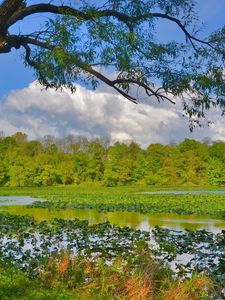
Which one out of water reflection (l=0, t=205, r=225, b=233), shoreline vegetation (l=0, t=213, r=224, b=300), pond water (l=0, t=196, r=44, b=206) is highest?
pond water (l=0, t=196, r=44, b=206)

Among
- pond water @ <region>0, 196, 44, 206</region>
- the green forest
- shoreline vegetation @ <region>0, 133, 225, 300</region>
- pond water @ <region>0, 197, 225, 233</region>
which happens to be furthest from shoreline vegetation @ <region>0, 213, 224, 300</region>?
the green forest

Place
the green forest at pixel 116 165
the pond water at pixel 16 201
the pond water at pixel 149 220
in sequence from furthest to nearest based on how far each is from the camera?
the green forest at pixel 116 165 < the pond water at pixel 16 201 < the pond water at pixel 149 220

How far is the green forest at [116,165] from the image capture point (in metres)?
73.2

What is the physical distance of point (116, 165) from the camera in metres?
74.3

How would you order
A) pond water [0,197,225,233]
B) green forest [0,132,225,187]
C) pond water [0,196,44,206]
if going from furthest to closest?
green forest [0,132,225,187] < pond water [0,196,44,206] < pond water [0,197,225,233]

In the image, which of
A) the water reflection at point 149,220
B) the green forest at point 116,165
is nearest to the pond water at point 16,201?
the water reflection at point 149,220

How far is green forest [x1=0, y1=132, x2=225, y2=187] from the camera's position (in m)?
73.2

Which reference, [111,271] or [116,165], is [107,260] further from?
[116,165]

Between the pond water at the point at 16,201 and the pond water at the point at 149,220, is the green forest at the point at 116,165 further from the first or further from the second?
the pond water at the point at 149,220

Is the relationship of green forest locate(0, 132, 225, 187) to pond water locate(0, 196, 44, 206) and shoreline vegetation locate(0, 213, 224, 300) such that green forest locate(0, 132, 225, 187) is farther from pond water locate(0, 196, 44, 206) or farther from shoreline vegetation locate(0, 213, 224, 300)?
shoreline vegetation locate(0, 213, 224, 300)

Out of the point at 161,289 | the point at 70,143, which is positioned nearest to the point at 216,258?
the point at 161,289

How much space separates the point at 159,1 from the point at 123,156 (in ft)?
224

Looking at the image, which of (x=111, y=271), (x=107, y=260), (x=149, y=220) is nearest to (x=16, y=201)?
(x=149, y=220)

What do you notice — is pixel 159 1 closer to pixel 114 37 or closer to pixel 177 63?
pixel 177 63
